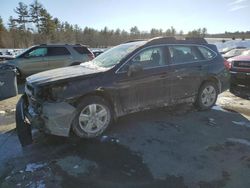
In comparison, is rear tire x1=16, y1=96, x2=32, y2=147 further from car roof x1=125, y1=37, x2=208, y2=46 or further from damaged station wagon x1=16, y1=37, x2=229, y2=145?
car roof x1=125, y1=37, x2=208, y2=46

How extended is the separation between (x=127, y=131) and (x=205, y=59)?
2.84 metres

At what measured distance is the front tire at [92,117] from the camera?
13.5ft

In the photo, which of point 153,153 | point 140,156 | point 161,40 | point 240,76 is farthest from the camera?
point 240,76

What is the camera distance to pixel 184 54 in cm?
563

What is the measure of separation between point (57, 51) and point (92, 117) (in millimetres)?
7485

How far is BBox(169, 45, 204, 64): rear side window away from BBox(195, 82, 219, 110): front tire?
2.43 feet

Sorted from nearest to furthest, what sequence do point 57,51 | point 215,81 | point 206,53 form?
point 206,53 < point 215,81 < point 57,51

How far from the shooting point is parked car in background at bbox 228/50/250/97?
307 inches

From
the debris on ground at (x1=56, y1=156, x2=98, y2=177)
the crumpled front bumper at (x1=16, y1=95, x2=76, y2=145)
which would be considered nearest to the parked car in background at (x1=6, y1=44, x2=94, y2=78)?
the crumpled front bumper at (x1=16, y1=95, x2=76, y2=145)

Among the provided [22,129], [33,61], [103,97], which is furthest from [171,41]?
[33,61]

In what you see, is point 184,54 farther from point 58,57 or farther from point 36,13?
point 36,13

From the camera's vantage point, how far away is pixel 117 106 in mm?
4551

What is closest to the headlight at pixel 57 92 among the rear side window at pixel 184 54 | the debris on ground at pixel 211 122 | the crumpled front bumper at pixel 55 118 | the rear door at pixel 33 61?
the crumpled front bumper at pixel 55 118

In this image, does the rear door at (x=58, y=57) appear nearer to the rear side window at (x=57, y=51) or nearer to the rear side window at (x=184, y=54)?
the rear side window at (x=57, y=51)
